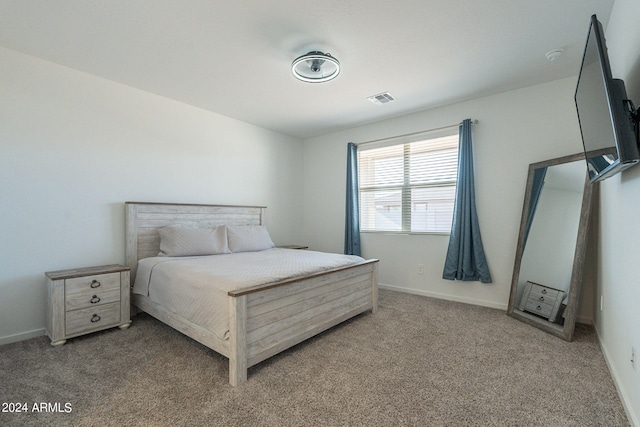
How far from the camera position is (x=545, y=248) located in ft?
9.14

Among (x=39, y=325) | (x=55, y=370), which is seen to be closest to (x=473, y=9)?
(x=55, y=370)

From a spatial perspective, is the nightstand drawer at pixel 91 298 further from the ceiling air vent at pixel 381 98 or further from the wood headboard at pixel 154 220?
the ceiling air vent at pixel 381 98

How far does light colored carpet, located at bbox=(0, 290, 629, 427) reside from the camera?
58.5 inches

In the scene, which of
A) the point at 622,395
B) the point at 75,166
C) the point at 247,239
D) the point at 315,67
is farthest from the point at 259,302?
the point at 75,166

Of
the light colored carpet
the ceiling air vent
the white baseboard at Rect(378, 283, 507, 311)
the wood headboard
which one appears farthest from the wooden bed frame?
the ceiling air vent

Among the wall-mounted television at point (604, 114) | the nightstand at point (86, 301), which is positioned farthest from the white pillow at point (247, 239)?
the wall-mounted television at point (604, 114)

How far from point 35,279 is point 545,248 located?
15.3 ft

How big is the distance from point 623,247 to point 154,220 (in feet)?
12.8

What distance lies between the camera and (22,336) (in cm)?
240

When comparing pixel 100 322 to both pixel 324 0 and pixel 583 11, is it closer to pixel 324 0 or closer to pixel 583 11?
pixel 324 0

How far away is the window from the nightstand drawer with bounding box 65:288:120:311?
3162mm

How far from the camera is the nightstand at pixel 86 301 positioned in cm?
229

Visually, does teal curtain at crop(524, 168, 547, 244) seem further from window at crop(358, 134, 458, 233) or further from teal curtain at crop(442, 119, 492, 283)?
window at crop(358, 134, 458, 233)

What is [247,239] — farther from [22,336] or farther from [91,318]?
[22,336]
